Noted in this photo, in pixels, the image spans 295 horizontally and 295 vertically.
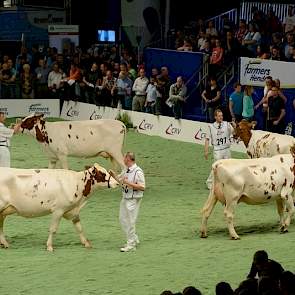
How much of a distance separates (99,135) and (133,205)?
19.9 ft

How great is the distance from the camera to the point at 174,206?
66.9ft

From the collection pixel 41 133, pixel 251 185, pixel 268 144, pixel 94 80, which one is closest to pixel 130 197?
pixel 251 185

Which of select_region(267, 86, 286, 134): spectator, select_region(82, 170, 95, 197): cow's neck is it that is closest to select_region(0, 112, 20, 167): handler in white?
select_region(82, 170, 95, 197): cow's neck

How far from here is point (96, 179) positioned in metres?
17.3

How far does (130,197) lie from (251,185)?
2.28 metres

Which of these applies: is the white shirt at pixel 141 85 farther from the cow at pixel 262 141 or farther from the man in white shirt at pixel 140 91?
the cow at pixel 262 141

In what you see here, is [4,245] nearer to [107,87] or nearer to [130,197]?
[130,197]

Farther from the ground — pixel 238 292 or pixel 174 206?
pixel 238 292

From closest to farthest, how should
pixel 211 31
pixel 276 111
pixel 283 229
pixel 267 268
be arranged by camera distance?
pixel 267 268 → pixel 283 229 → pixel 276 111 → pixel 211 31

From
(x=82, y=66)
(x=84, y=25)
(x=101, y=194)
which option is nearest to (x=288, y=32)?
(x=82, y=66)

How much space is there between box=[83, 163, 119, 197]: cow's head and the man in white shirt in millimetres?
12979

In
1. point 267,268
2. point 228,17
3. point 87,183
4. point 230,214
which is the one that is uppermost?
point 228,17

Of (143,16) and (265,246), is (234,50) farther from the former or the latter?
(265,246)

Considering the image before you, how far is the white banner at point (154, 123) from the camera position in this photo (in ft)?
91.3
